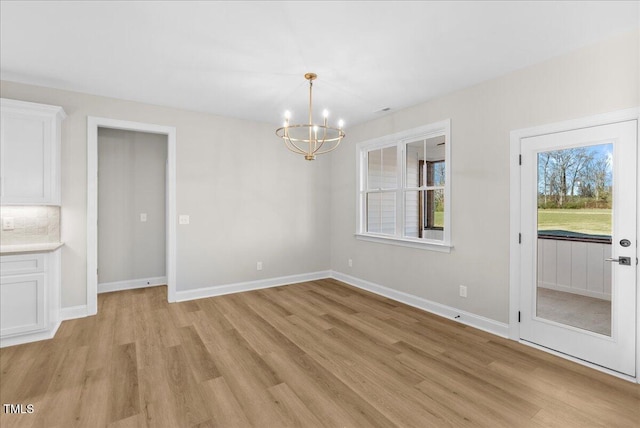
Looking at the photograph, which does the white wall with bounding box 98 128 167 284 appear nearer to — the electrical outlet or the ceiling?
the ceiling

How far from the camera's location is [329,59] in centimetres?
290

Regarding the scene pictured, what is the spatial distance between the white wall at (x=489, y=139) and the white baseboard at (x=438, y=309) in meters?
0.06

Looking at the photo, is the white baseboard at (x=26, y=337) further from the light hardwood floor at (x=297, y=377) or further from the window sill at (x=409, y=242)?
the window sill at (x=409, y=242)

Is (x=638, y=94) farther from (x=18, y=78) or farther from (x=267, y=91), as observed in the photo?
(x=18, y=78)

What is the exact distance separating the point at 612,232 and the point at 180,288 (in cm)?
488

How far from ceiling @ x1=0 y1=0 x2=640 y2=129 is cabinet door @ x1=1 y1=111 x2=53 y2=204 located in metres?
0.54

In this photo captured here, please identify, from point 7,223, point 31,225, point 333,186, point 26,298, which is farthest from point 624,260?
point 7,223

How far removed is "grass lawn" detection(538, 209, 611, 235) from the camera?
2.59 metres

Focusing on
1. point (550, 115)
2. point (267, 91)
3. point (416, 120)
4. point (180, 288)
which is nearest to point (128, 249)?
point (180, 288)

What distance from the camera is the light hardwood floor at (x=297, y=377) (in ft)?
6.53

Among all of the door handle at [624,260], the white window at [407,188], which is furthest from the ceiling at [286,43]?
the door handle at [624,260]

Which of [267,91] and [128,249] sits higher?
[267,91]

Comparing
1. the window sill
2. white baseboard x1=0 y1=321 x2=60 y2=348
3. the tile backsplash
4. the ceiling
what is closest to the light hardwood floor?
white baseboard x1=0 y1=321 x2=60 y2=348

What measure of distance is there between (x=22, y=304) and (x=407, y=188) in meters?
4.62
